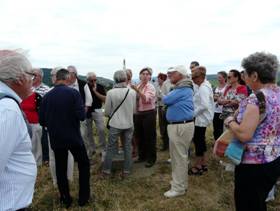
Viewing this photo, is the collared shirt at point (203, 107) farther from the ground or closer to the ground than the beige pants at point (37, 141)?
farther from the ground

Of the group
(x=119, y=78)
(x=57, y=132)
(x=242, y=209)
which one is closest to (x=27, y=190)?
(x=242, y=209)

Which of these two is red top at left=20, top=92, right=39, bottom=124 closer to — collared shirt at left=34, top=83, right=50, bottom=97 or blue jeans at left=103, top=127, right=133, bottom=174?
collared shirt at left=34, top=83, right=50, bottom=97

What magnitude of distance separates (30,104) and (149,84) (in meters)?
2.31

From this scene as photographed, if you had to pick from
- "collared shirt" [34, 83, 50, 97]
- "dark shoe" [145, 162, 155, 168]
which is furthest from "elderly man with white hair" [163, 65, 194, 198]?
"collared shirt" [34, 83, 50, 97]

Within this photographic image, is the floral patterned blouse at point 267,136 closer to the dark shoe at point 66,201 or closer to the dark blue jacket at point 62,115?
the dark blue jacket at point 62,115

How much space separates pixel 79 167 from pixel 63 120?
0.74 meters

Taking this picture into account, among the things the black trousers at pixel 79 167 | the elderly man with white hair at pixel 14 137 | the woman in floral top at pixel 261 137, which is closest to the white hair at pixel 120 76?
the black trousers at pixel 79 167

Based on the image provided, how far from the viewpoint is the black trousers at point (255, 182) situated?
253cm

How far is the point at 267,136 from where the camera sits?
100 inches

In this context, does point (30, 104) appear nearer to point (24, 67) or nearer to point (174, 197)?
point (174, 197)

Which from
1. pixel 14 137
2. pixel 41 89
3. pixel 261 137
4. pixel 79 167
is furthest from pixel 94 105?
pixel 14 137

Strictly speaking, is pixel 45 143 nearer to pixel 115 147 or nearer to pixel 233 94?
pixel 115 147

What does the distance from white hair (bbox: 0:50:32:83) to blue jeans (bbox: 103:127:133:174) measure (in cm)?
360

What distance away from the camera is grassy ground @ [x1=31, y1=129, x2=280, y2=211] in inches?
175
